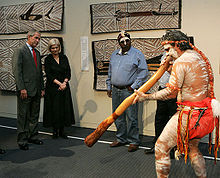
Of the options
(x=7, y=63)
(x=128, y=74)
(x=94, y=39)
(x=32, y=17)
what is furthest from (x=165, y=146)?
(x=7, y=63)

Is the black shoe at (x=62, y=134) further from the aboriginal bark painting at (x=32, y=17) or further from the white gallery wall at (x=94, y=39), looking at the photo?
the aboriginal bark painting at (x=32, y=17)

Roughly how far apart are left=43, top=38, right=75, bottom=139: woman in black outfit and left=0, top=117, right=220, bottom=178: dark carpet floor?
290 mm

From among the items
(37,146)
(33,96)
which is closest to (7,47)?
(33,96)

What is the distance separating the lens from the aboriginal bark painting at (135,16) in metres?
3.72

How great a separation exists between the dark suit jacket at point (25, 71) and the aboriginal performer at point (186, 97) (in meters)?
1.94

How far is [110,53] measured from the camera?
4207 mm

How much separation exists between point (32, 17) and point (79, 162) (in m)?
3.00

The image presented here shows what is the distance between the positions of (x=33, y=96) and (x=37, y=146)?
71cm

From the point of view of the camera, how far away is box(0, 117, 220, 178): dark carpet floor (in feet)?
8.94

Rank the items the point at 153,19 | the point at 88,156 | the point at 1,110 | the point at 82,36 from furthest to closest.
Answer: the point at 1,110, the point at 82,36, the point at 153,19, the point at 88,156

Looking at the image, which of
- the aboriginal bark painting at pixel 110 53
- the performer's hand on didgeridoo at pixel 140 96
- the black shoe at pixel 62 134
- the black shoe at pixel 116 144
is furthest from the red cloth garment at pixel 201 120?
the black shoe at pixel 62 134

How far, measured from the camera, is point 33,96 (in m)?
3.58

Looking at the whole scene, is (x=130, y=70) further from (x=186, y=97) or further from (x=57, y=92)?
(x=186, y=97)

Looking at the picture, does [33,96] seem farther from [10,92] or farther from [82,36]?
[10,92]
